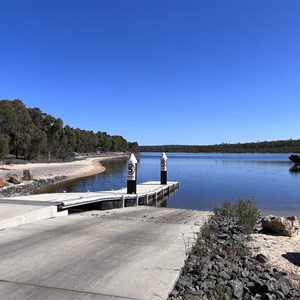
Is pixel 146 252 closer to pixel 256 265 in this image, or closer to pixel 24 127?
pixel 256 265

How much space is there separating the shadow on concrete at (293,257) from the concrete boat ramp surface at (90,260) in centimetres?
220

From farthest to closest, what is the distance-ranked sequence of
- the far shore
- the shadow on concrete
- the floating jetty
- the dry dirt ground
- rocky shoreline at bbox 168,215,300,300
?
the far shore
the floating jetty
the shadow on concrete
the dry dirt ground
rocky shoreline at bbox 168,215,300,300

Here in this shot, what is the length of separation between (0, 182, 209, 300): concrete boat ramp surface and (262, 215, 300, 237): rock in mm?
4228

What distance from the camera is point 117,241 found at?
286 inches

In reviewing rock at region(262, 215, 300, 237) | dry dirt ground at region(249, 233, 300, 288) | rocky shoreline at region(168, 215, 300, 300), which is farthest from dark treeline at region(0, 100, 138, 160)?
rocky shoreline at region(168, 215, 300, 300)

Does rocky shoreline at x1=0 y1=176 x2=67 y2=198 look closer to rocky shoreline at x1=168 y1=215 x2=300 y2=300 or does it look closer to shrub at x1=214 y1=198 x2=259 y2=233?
shrub at x1=214 y1=198 x2=259 y2=233

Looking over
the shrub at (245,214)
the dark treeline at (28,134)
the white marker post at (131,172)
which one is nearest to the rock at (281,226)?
the shrub at (245,214)

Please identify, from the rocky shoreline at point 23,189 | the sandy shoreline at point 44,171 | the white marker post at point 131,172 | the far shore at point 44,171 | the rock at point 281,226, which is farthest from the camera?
the sandy shoreline at point 44,171

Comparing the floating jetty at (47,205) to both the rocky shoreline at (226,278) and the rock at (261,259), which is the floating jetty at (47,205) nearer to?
the rocky shoreline at (226,278)

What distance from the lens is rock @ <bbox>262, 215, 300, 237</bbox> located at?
11.8 metres

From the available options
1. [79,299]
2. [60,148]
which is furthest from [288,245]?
[60,148]

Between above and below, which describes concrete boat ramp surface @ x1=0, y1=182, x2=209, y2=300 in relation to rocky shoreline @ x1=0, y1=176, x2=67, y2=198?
above

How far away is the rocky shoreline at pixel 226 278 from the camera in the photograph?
4930mm

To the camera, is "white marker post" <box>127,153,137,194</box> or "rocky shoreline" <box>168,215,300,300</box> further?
"white marker post" <box>127,153,137,194</box>
